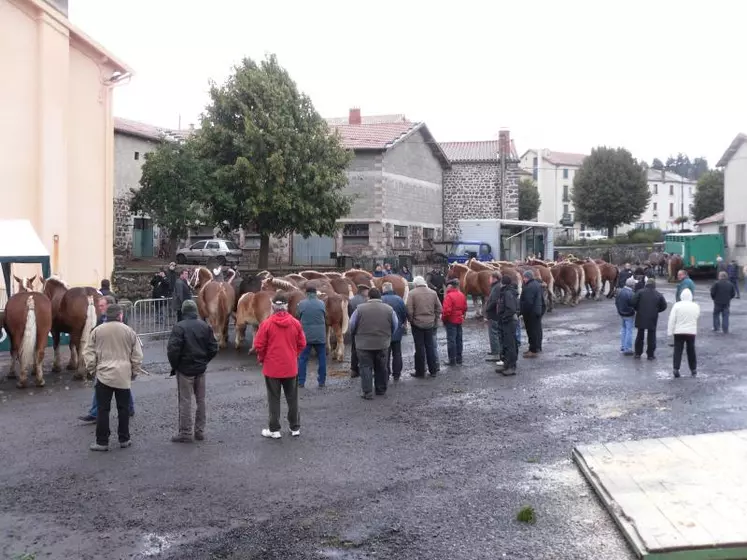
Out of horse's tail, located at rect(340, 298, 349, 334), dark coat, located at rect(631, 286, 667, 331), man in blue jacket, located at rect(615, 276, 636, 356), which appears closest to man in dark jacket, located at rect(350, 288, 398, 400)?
horse's tail, located at rect(340, 298, 349, 334)

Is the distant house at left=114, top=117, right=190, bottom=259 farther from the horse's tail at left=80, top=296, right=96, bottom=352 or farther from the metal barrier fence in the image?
the horse's tail at left=80, top=296, right=96, bottom=352

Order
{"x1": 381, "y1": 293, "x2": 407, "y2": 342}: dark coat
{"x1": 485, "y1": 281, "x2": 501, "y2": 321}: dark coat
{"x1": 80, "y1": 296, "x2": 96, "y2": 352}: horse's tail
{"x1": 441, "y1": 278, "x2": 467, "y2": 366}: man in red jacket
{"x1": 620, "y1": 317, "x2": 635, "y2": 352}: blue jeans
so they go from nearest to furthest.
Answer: {"x1": 381, "y1": 293, "x2": 407, "y2": 342}: dark coat < {"x1": 80, "y1": 296, "x2": 96, "y2": 352}: horse's tail < {"x1": 485, "y1": 281, "x2": 501, "y2": 321}: dark coat < {"x1": 441, "y1": 278, "x2": 467, "y2": 366}: man in red jacket < {"x1": 620, "y1": 317, "x2": 635, "y2": 352}: blue jeans

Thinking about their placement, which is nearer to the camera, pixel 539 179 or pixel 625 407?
pixel 625 407

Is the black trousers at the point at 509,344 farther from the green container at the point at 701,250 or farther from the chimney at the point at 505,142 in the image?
the chimney at the point at 505,142

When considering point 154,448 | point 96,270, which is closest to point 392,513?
point 154,448

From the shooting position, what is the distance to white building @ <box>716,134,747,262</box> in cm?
4338

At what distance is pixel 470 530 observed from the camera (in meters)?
6.03

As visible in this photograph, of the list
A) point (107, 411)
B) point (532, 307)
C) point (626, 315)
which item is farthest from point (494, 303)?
point (107, 411)

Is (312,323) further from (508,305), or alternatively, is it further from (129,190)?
(129,190)

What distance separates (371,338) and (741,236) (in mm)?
38927

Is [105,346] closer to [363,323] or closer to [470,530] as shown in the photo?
[363,323]

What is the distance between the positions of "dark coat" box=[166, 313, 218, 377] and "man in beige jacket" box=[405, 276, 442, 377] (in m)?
4.78

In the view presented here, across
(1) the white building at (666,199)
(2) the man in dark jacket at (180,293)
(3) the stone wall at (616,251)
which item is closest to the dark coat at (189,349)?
(2) the man in dark jacket at (180,293)

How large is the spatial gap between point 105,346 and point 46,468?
1.46m
